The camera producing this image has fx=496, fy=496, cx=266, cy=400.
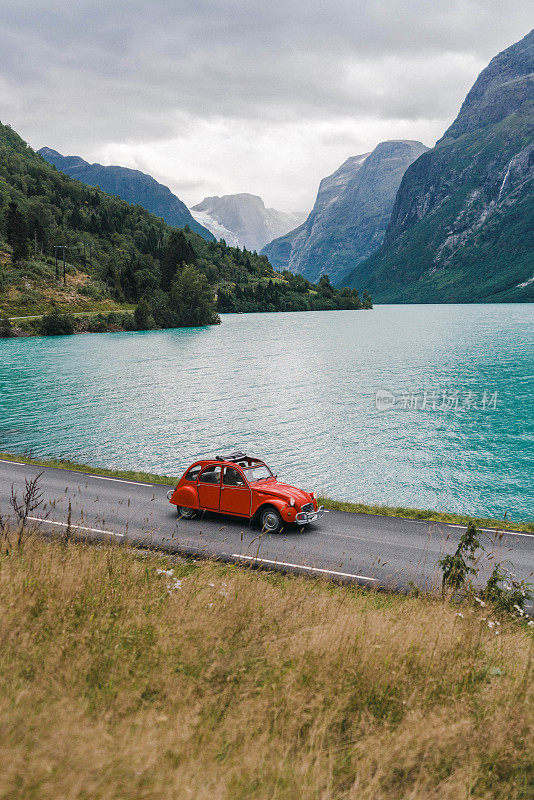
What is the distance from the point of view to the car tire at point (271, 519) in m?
17.2

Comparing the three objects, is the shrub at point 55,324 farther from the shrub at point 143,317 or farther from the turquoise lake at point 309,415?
the shrub at point 143,317

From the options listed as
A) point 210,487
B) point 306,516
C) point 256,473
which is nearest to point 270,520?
point 306,516

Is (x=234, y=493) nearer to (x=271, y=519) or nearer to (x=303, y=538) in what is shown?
(x=271, y=519)

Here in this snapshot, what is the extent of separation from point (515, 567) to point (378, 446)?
2296cm

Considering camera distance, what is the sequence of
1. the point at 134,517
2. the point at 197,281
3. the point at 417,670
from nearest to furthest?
the point at 417,670
the point at 134,517
the point at 197,281

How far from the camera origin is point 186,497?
60.0 feet

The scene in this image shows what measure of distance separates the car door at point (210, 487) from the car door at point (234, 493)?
0.74 feet

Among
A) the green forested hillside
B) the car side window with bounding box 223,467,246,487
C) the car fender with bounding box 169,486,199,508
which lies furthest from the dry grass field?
the green forested hillside

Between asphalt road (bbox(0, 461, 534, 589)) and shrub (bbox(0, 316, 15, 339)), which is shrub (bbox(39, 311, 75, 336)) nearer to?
shrub (bbox(0, 316, 15, 339))

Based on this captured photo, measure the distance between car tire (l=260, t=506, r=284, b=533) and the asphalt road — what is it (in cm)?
33

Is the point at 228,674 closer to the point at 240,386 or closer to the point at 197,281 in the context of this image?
the point at 240,386

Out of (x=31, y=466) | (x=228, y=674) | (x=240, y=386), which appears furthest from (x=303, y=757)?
(x=240, y=386)

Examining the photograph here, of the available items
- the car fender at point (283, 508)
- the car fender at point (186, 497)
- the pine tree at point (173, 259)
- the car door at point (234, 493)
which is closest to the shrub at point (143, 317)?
the pine tree at point (173, 259)

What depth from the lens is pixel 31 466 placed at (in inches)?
1088
